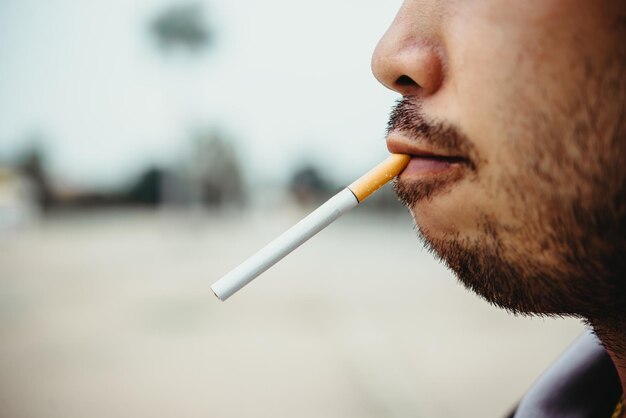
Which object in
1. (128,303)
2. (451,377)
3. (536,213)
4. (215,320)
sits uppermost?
(536,213)

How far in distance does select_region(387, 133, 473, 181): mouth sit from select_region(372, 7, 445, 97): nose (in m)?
0.08

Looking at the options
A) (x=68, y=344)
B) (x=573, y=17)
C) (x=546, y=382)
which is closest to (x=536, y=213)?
(x=573, y=17)

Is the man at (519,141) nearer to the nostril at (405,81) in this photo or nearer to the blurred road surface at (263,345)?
the nostril at (405,81)

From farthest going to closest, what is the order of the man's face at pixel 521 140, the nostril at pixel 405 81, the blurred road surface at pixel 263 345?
the blurred road surface at pixel 263 345 → the nostril at pixel 405 81 → the man's face at pixel 521 140

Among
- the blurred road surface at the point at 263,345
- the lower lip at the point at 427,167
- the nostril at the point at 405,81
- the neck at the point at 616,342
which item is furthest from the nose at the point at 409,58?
the blurred road surface at the point at 263,345

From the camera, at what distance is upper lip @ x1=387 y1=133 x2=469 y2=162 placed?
93cm

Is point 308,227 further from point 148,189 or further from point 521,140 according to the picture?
point 148,189

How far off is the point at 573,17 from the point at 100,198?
37.8 meters

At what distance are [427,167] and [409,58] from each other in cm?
17

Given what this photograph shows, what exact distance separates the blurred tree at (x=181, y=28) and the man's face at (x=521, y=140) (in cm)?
2241

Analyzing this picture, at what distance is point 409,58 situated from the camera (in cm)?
93

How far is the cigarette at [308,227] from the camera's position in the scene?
94 centimetres

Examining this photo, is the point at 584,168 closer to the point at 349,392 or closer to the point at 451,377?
the point at 349,392

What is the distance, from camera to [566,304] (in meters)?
0.96
